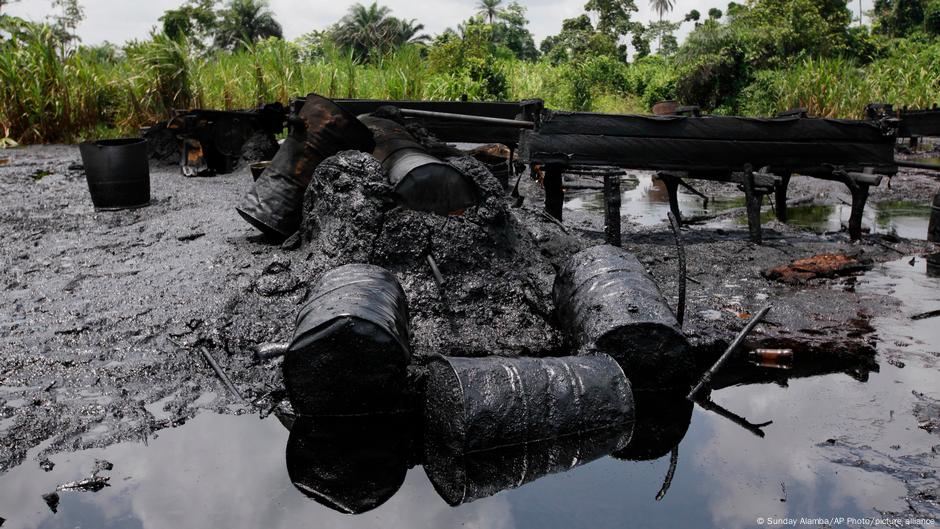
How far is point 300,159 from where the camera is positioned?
674 cm

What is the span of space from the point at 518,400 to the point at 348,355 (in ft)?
2.97

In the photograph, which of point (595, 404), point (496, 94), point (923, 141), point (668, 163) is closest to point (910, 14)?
point (923, 141)

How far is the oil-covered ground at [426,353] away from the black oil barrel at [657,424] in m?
0.03

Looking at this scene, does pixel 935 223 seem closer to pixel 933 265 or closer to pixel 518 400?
pixel 933 265

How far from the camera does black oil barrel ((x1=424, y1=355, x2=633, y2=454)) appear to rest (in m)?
3.64

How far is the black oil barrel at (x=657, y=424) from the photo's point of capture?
151 inches

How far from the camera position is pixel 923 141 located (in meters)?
19.4

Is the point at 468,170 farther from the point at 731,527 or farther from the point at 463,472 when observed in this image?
the point at 731,527

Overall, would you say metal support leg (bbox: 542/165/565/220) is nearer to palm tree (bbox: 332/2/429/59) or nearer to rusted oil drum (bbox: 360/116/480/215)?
rusted oil drum (bbox: 360/116/480/215)

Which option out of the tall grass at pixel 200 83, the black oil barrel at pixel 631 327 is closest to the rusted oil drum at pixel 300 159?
the black oil barrel at pixel 631 327

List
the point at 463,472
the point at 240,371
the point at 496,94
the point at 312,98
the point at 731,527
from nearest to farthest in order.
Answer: the point at 731,527 < the point at 463,472 < the point at 240,371 < the point at 312,98 < the point at 496,94

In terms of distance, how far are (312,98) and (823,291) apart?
188 inches

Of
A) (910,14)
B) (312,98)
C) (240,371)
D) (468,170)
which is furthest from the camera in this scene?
(910,14)

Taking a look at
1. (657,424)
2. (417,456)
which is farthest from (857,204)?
(417,456)
